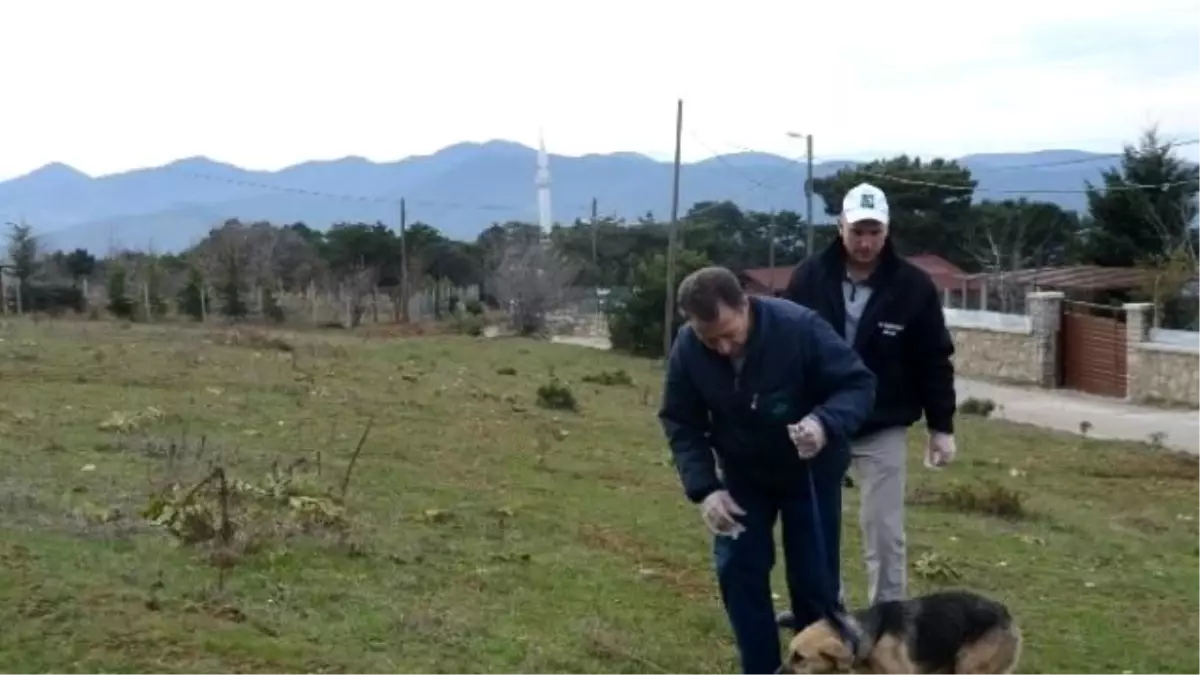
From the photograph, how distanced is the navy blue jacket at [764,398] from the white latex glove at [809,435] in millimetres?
34

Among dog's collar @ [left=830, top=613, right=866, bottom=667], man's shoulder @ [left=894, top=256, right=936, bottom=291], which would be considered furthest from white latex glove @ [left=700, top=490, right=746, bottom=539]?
man's shoulder @ [left=894, top=256, right=936, bottom=291]

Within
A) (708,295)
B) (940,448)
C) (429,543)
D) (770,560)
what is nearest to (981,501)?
(429,543)

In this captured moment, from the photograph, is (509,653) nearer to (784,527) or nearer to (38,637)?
(784,527)

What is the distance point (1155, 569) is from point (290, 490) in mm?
5145

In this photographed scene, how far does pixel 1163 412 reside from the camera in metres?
25.8

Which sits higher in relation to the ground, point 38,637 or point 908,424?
point 908,424

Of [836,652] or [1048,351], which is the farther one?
[1048,351]

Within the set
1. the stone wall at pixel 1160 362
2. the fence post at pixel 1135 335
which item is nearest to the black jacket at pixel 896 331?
the stone wall at pixel 1160 362

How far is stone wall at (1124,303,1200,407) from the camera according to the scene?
26.3m

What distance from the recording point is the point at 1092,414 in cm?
2567

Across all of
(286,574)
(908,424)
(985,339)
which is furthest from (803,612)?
(985,339)

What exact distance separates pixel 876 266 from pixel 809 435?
1211 millimetres

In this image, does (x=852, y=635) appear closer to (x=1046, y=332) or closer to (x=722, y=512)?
(x=722, y=512)

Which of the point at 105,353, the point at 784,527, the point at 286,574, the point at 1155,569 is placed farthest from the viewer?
the point at 105,353
